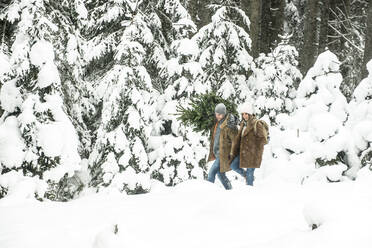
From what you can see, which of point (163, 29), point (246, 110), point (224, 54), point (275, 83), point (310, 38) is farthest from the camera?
point (310, 38)

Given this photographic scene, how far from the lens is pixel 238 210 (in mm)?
3660

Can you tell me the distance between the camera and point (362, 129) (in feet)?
20.4

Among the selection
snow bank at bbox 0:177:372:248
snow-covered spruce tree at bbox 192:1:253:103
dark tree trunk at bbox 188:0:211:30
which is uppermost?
dark tree trunk at bbox 188:0:211:30

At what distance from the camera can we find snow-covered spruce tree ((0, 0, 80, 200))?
22.0 feet

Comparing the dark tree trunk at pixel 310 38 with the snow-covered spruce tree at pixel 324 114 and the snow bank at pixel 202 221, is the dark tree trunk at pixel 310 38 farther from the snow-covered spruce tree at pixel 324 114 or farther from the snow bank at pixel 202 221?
the snow bank at pixel 202 221

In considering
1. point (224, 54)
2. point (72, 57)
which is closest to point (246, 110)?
point (72, 57)

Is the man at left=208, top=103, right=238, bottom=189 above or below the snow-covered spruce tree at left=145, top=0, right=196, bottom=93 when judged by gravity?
below

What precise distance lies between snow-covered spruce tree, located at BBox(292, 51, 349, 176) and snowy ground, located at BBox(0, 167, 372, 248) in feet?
7.10

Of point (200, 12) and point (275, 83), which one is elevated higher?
point (200, 12)

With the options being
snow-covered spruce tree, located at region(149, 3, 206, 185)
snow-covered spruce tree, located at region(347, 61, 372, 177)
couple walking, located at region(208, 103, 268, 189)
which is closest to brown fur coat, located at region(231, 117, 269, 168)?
couple walking, located at region(208, 103, 268, 189)

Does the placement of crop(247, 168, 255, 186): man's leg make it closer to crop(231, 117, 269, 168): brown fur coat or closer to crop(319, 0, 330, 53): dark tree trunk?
crop(231, 117, 269, 168): brown fur coat

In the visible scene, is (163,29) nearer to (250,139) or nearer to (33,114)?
(33,114)

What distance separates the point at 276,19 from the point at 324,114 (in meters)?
9.96

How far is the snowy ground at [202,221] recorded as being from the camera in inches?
97.0
